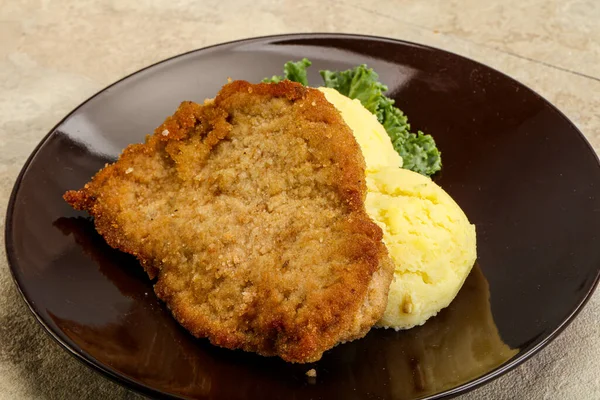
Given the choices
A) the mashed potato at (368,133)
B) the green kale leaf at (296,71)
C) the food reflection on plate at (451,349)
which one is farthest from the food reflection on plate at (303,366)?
the green kale leaf at (296,71)

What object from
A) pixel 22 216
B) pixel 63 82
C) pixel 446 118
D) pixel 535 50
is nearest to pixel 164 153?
pixel 22 216

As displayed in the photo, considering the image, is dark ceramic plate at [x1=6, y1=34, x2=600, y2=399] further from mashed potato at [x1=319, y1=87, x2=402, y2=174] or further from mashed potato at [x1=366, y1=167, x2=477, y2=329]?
mashed potato at [x1=319, y1=87, x2=402, y2=174]

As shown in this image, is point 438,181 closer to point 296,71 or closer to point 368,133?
point 368,133

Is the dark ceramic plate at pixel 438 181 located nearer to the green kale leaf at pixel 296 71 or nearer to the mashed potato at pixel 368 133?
the green kale leaf at pixel 296 71

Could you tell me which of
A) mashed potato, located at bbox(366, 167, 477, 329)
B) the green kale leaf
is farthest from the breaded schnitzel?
the green kale leaf

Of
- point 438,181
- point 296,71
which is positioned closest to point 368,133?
point 438,181

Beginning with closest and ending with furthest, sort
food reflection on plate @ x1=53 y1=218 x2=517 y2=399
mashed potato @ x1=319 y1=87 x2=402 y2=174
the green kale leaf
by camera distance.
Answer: food reflection on plate @ x1=53 y1=218 x2=517 y2=399, mashed potato @ x1=319 y1=87 x2=402 y2=174, the green kale leaf
